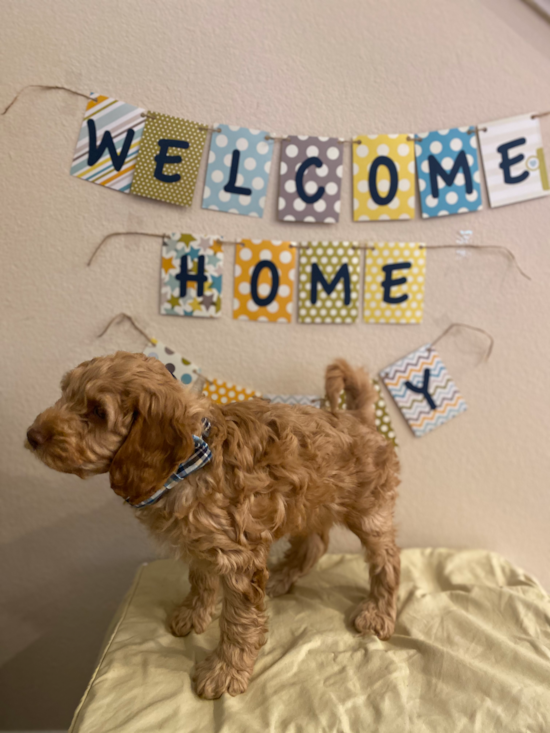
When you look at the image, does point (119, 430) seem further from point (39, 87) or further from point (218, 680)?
point (39, 87)

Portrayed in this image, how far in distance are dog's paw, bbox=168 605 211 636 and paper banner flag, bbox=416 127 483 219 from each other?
1355 millimetres

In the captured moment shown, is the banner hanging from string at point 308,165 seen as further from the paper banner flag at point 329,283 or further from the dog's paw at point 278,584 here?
the dog's paw at point 278,584

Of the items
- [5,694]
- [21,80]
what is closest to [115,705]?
[5,694]

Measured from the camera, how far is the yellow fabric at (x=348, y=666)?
1006mm

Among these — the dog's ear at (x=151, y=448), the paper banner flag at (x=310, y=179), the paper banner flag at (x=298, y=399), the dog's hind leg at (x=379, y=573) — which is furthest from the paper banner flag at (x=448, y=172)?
the dog's ear at (x=151, y=448)

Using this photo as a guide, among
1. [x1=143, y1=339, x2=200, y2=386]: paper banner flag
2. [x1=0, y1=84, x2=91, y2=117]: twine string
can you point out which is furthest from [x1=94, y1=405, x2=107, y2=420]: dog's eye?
[x1=0, y1=84, x2=91, y2=117]: twine string

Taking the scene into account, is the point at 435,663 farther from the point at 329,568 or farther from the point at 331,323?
the point at 331,323

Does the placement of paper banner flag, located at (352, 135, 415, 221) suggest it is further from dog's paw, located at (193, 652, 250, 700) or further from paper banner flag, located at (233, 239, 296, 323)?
dog's paw, located at (193, 652, 250, 700)

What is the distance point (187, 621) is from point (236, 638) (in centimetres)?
23

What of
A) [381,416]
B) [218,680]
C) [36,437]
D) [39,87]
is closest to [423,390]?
[381,416]

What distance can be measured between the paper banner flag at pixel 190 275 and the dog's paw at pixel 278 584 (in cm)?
84

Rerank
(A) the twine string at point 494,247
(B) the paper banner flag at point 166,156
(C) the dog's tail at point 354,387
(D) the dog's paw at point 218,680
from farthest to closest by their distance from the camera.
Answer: (A) the twine string at point 494,247, (B) the paper banner flag at point 166,156, (C) the dog's tail at point 354,387, (D) the dog's paw at point 218,680

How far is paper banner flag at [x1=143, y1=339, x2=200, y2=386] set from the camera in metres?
1.54

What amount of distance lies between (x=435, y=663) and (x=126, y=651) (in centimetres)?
75
